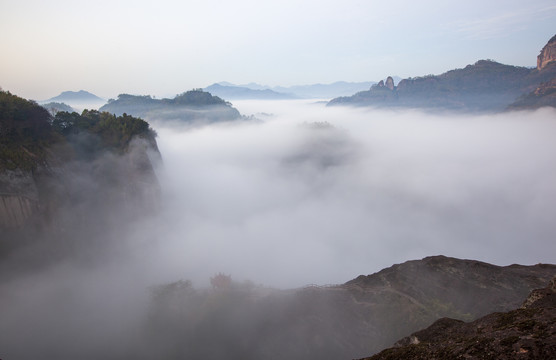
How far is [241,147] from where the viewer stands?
18500 cm

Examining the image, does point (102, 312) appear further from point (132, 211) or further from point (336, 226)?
point (336, 226)

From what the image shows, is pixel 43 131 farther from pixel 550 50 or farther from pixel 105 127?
pixel 550 50

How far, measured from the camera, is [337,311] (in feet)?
117

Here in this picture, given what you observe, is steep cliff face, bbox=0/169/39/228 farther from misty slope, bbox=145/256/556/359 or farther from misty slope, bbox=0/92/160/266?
misty slope, bbox=145/256/556/359

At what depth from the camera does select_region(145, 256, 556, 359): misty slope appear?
1241 inches

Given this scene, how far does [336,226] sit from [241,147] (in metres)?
103

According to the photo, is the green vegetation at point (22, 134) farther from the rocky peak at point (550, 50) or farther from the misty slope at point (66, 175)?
the rocky peak at point (550, 50)

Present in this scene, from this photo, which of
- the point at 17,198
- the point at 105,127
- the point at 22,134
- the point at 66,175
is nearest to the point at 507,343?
the point at 17,198

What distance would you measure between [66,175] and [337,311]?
4510cm

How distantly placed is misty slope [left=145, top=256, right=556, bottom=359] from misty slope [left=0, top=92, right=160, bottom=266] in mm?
20199

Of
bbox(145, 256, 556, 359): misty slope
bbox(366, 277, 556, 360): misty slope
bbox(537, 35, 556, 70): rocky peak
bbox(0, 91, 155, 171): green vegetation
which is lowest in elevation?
bbox(145, 256, 556, 359): misty slope

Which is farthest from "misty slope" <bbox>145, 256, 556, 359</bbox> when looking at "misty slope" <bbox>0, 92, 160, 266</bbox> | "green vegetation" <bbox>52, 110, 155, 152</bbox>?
"green vegetation" <bbox>52, 110, 155, 152</bbox>

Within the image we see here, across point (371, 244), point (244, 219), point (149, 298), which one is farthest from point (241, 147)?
point (149, 298)

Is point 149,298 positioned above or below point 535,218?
above
